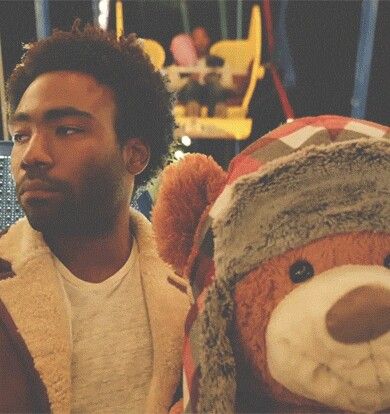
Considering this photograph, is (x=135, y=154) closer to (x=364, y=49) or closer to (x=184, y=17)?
(x=364, y=49)

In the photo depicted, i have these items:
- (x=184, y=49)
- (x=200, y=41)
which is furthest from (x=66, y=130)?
(x=200, y=41)

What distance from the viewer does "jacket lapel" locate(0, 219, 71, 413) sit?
86 cm

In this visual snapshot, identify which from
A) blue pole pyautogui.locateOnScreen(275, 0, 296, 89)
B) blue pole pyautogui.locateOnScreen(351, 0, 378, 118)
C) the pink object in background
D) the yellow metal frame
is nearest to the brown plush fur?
blue pole pyautogui.locateOnScreen(351, 0, 378, 118)

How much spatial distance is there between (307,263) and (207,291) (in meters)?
0.11

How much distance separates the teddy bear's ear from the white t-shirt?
198mm

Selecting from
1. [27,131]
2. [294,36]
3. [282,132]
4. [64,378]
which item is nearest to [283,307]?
[282,132]

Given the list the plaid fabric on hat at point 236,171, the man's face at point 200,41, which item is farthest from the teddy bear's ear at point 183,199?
the man's face at point 200,41

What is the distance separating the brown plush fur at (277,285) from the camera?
2.24ft

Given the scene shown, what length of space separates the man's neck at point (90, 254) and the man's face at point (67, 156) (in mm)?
16

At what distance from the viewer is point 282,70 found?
4.50 m

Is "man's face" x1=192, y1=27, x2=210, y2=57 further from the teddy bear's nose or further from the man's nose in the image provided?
the teddy bear's nose

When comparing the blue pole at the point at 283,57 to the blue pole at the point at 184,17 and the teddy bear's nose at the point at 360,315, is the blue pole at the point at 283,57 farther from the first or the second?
the teddy bear's nose at the point at 360,315

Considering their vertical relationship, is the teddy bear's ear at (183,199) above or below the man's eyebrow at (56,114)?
below

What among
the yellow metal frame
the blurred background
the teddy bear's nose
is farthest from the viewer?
the blurred background
